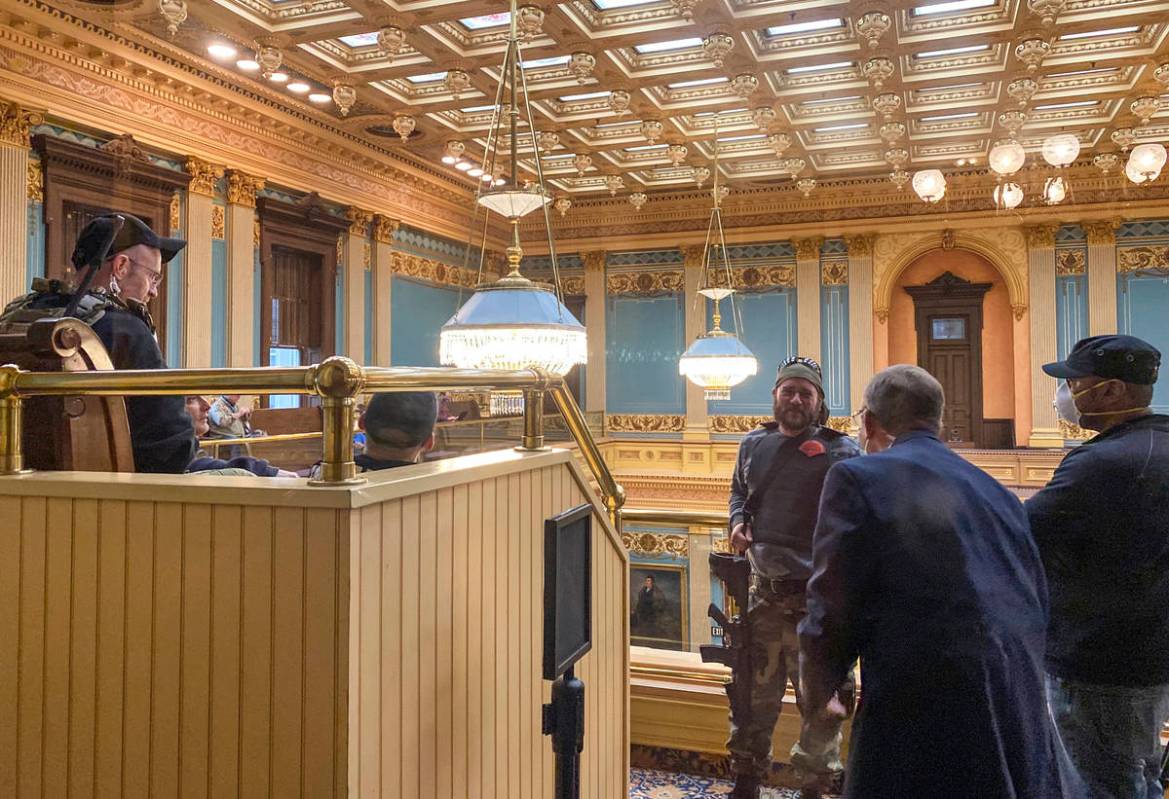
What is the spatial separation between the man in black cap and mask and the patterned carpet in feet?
4.44

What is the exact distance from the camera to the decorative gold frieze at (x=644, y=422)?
13.6 metres

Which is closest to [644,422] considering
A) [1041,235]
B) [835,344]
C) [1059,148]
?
[835,344]

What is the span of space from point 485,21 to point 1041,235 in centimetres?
896

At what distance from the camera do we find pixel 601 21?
7219 millimetres

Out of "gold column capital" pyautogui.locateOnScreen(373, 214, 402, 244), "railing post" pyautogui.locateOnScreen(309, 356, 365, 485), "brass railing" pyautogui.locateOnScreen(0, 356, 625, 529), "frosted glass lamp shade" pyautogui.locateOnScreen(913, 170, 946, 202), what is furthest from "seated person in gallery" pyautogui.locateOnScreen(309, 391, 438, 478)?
"gold column capital" pyautogui.locateOnScreen(373, 214, 402, 244)

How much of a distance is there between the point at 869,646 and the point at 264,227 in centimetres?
870

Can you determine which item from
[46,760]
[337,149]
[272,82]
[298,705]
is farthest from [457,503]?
[337,149]

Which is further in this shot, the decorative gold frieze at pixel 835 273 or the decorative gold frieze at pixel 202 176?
the decorative gold frieze at pixel 835 273

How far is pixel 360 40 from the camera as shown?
7.70 m

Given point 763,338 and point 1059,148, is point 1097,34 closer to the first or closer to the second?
point 1059,148

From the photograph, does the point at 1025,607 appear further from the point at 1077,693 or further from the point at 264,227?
the point at 264,227

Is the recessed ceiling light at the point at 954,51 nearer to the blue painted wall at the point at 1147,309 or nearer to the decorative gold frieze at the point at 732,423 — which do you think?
the blue painted wall at the point at 1147,309

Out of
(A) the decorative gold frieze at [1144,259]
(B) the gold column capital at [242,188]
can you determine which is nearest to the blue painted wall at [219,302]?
(B) the gold column capital at [242,188]

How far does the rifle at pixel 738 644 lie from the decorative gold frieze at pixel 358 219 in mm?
8478
